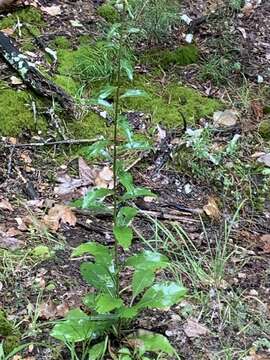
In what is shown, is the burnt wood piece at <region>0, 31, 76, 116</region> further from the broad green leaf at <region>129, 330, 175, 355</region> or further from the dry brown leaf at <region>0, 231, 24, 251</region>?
the broad green leaf at <region>129, 330, 175, 355</region>

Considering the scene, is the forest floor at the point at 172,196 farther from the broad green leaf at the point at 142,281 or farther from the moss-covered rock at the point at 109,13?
the broad green leaf at the point at 142,281

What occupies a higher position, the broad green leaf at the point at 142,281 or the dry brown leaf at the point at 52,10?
the dry brown leaf at the point at 52,10

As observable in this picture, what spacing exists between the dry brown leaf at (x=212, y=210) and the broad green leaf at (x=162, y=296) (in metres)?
0.93

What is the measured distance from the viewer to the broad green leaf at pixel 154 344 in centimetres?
258

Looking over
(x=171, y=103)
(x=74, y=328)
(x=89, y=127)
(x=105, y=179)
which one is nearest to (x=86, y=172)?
(x=105, y=179)

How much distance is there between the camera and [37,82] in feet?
13.3

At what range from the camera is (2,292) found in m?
2.87

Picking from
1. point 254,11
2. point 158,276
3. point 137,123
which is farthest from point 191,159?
point 254,11

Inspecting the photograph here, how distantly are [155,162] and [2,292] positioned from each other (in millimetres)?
1402

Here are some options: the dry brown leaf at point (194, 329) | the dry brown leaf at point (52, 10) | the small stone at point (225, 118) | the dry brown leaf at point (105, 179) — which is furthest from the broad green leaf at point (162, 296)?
the dry brown leaf at point (52, 10)

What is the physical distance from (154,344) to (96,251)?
0.45m

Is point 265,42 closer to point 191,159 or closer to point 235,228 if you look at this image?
point 191,159

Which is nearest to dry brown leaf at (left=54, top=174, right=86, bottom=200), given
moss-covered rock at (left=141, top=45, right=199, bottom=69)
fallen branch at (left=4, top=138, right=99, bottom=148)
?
fallen branch at (left=4, top=138, right=99, bottom=148)

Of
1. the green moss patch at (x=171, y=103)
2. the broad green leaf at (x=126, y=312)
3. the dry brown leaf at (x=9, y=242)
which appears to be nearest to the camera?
the broad green leaf at (x=126, y=312)
